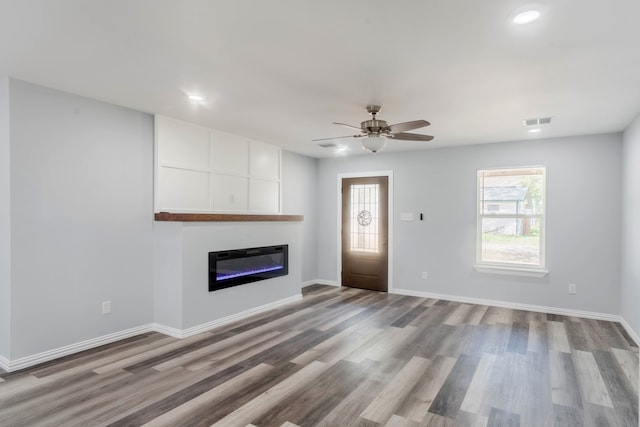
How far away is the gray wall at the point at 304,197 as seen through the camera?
6.44 m

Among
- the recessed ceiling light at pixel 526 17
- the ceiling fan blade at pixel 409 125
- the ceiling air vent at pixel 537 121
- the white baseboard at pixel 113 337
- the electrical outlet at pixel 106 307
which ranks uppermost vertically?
the recessed ceiling light at pixel 526 17

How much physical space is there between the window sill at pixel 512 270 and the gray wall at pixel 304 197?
117 inches

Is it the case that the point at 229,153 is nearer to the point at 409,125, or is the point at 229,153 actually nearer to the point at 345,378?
the point at 409,125

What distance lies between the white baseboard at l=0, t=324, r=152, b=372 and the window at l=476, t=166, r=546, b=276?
4864mm

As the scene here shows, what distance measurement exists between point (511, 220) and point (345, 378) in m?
3.84

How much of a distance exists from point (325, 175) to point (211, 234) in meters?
3.24

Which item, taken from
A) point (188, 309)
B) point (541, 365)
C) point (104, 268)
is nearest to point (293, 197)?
point (188, 309)

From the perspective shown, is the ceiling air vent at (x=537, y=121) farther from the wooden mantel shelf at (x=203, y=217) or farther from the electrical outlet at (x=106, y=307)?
the electrical outlet at (x=106, y=307)

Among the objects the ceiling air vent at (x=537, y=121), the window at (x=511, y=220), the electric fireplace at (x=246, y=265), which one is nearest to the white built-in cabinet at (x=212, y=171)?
the electric fireplace at (x=246, y=265)

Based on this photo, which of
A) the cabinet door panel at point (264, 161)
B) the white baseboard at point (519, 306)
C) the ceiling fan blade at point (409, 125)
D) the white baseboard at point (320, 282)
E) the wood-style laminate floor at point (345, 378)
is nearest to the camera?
the wood-style laminate floor at point (345, 378)

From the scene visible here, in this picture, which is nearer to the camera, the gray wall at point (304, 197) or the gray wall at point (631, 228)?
the gray wall at point (631, 228)

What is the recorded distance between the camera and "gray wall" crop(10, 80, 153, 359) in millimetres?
3172

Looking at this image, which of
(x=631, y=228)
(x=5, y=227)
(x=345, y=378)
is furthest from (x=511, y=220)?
(x=5, y=227)

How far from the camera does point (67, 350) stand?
11.4 ft
